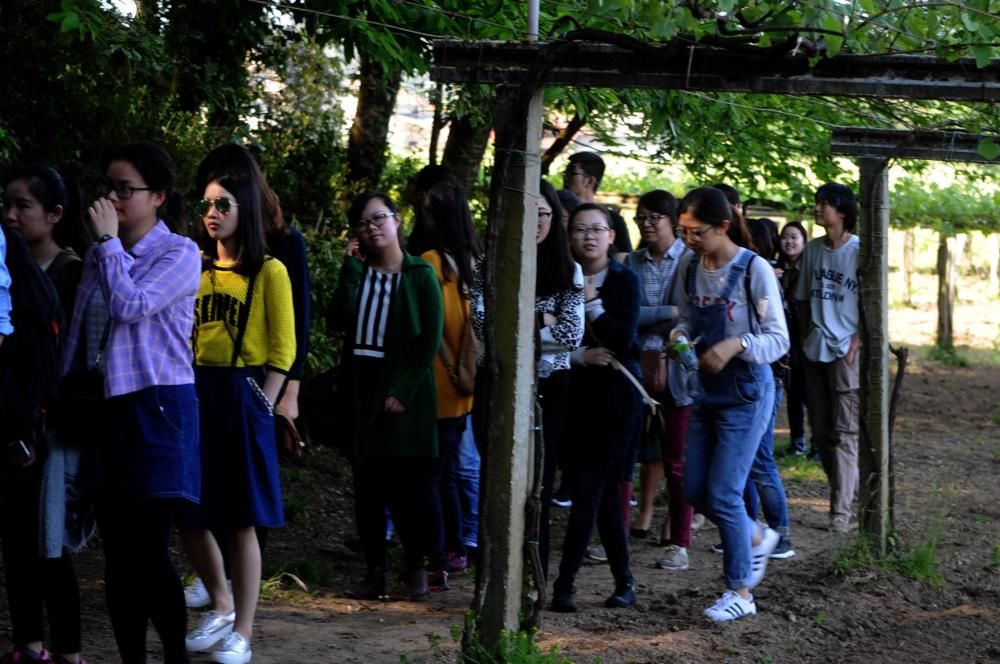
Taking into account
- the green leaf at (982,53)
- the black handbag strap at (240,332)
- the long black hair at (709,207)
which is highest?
the green leaf at (982,53)

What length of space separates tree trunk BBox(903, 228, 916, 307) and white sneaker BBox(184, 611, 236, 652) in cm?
2930

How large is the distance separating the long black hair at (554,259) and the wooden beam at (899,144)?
250cm

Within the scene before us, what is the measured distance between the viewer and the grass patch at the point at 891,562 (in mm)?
7926

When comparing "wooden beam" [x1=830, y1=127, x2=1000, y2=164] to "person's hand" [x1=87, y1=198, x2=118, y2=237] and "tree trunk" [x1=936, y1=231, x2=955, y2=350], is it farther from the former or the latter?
"tree trunk" [x1=936, y1=231, x2=955, y2=350]

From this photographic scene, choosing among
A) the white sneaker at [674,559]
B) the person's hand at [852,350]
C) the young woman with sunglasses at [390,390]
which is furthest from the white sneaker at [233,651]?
the person's hand at [852,350]

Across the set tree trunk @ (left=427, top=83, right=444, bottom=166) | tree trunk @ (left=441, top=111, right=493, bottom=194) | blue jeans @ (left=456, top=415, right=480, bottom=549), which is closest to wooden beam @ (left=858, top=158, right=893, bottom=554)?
blue jeans @ (left=456, top=415, right=480, bottom=549)

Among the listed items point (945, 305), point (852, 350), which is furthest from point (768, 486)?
point (945, 305)

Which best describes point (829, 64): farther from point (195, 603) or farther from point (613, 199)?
point (613, 199)

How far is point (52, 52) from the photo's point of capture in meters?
8.37

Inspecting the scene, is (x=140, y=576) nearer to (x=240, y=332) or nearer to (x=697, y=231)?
(x=240, y=332)

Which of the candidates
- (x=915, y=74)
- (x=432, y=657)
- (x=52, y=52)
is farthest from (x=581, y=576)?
(x=52, y=52)

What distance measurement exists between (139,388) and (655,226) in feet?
14.1

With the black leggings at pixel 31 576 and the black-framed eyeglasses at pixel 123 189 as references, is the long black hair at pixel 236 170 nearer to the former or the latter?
the black-framed eyeglasses at pixel 123 189

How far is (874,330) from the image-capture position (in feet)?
27.3
